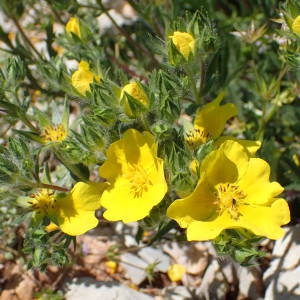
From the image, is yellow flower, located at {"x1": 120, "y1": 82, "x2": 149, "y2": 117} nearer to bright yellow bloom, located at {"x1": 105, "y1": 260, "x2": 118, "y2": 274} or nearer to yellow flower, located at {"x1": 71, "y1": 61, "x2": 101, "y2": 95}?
yellow flower, located at {"x1": 71, "y1": 61, "x2": 101, "y2": 95}

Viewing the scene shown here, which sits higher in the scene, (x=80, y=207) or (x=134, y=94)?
(x=134, y=94)

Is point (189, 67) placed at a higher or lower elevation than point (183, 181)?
higher

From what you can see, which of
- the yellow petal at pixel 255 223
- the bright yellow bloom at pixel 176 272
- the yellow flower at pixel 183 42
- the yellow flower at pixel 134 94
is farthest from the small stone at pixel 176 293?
the yellow flower at pixel 183 42

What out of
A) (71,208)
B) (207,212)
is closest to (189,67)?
(207,212)

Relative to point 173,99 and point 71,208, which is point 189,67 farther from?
point 71,208

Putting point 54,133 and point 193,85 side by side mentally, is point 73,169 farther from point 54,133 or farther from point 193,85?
point 193,85

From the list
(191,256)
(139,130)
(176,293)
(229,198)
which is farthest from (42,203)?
(191,256)

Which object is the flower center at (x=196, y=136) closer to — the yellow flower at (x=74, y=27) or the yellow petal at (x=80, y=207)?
the yellow petal at (x=80, y=207)
